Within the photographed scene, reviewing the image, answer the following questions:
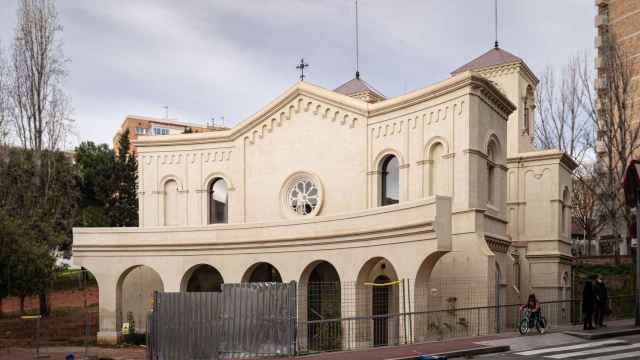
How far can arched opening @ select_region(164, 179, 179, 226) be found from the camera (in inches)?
1319

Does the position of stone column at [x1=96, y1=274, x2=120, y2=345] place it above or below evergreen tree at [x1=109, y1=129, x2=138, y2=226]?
below

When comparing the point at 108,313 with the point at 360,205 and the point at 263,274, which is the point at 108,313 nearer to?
the point at 263,274

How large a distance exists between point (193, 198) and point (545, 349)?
20.9 m

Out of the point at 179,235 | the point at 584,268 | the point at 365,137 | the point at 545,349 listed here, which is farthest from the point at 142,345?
the point at 584,268

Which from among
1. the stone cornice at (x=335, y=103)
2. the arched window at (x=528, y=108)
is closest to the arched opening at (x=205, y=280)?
the stone cornice at (x=335, y=103)

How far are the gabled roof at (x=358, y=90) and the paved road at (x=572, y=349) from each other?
817 inches

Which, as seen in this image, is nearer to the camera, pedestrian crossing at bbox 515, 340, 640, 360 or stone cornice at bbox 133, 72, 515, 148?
pedestrian crossing at bbox 515, 340, 640, 360

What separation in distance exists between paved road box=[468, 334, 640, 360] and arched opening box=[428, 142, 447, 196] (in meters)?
7.49

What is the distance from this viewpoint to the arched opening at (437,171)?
79.9 feet

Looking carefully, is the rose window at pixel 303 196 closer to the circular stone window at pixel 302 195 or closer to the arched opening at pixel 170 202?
A: the circular stone window at pixel 302 195

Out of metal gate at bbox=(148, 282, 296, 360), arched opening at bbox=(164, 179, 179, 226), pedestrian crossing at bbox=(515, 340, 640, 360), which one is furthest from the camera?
arched opening at bbox=(164, 179, 179, 226)

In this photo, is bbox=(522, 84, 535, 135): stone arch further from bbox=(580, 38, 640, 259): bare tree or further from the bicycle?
the bicycle

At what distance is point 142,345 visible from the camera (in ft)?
94.5

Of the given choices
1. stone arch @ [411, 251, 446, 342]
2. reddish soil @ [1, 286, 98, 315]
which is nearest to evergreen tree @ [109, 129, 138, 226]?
reddish soil @ [1, 286, 98, 315]
